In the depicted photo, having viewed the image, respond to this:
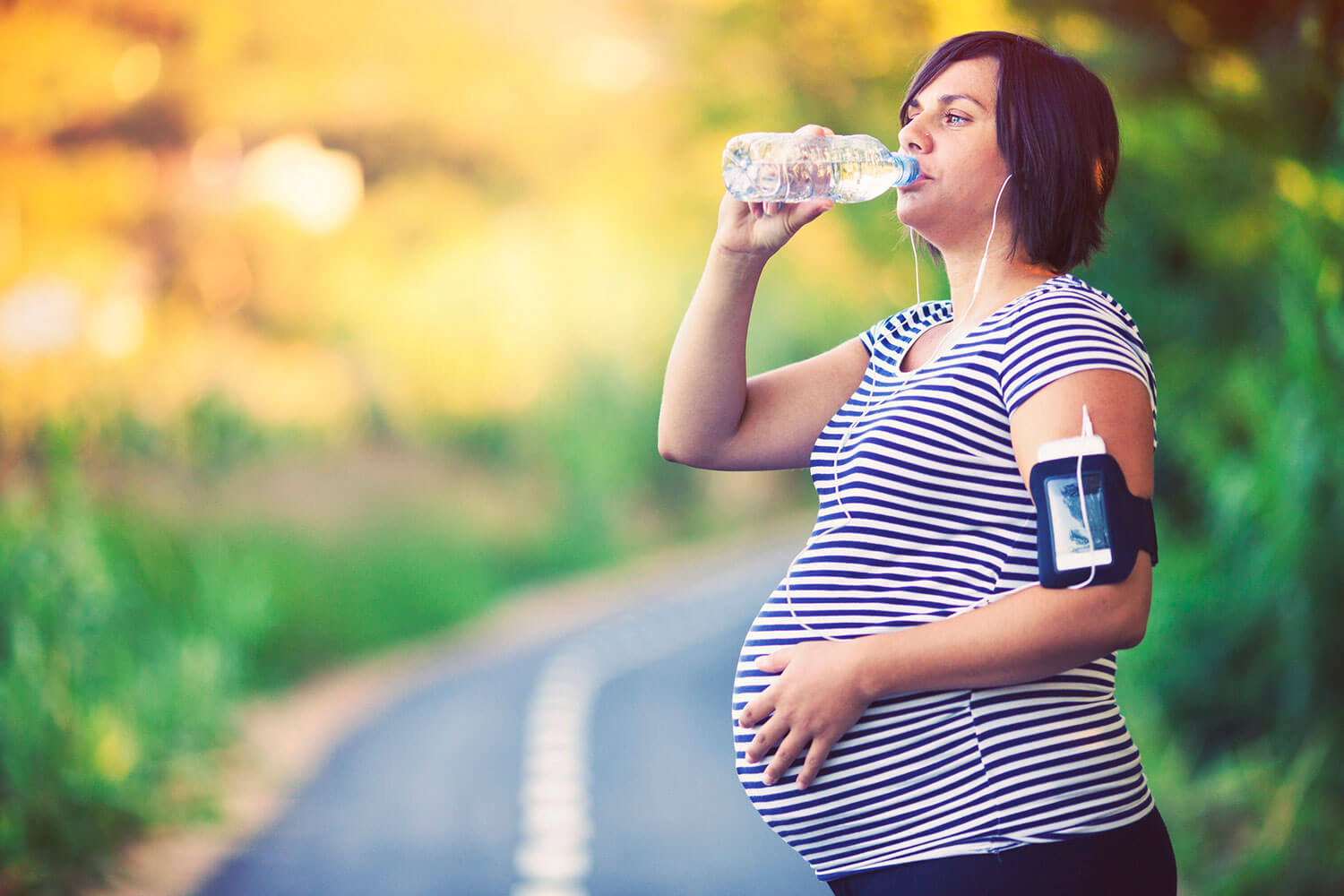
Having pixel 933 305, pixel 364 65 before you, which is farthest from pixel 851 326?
pixel 933 305

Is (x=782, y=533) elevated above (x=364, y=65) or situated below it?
below

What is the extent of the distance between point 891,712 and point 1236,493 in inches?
111

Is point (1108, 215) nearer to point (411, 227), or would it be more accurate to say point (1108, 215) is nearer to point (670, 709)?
point (670, 709)

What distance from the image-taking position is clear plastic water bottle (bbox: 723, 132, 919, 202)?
1.26m

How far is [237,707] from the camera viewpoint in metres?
6.23

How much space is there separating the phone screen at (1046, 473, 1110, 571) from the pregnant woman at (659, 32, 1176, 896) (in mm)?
18

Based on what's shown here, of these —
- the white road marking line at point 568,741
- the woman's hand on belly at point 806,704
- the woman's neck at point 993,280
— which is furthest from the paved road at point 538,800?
the woman's neck at point 993,280

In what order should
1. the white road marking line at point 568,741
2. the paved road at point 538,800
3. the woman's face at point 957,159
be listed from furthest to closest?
the white road marking line at point 568,741
the paved road at point 538,800
the woman's face at point 957,159

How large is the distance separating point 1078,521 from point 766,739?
0.37 m

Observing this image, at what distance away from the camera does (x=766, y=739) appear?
3.72 ft

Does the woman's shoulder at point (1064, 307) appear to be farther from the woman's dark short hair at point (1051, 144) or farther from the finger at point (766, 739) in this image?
the finger at point (766, 739)

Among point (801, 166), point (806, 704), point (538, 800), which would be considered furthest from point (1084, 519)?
point (538, 800)

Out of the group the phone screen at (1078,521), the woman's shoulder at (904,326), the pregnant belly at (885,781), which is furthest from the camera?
the woman's shoulder at (904,326)

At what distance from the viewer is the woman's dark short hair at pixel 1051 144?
1.15 meters
